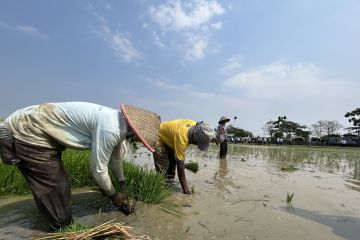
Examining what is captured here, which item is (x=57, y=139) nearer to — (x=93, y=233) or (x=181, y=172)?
(x=93, y=233)

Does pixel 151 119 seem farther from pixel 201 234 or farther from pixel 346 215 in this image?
pixel 346 215

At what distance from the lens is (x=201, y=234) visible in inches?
141

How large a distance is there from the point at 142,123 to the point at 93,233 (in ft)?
3.41

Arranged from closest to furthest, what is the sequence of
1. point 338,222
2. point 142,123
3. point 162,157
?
point 142,123
point 338,222
point 162,157

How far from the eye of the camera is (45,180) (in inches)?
125

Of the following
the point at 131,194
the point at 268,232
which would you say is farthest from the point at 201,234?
the point at 131,194

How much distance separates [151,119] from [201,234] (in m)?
1.27

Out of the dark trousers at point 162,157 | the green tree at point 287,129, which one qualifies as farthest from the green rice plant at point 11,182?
the green tree at point 287,129

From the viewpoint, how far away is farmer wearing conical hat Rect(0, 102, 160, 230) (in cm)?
313

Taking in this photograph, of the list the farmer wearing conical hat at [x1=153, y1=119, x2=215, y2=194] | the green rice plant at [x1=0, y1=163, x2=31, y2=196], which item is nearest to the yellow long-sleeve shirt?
the farmer wearing conical hat at [x1=153, y1=119, x2=215, y2=194]

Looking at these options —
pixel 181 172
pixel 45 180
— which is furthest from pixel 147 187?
pixel 45 180

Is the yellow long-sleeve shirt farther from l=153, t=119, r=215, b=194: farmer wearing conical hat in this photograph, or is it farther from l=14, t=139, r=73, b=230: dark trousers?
l=14, t=139, r=73, b=230: dark trousers

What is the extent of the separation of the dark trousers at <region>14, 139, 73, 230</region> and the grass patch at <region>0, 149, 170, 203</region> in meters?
1.09

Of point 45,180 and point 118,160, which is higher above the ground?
point 118,160
